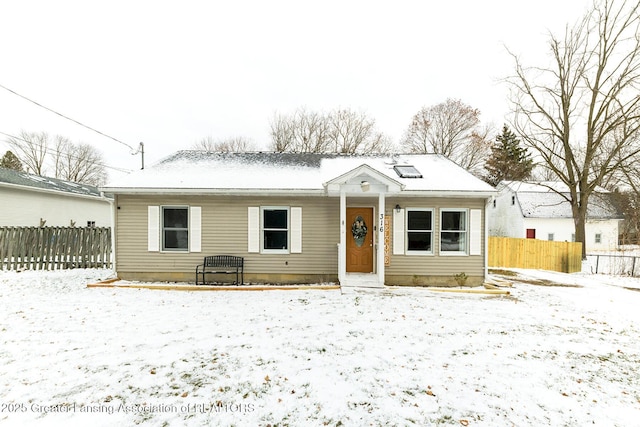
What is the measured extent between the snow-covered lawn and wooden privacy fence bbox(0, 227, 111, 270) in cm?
304

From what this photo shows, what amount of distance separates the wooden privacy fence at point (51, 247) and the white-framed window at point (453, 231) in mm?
11599

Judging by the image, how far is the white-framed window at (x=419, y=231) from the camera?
8.43m

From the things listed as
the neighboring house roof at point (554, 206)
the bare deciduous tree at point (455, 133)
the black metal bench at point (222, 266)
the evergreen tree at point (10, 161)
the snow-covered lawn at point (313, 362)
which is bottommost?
the snow-covered lawn at point (313, 362)

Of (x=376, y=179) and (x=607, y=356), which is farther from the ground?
(x=376, y=179)

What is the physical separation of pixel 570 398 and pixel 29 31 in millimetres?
19553

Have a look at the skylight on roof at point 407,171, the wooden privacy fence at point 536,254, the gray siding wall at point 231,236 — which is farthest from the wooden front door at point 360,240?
the wooden privacy fence at point 536,254

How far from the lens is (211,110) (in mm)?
29188

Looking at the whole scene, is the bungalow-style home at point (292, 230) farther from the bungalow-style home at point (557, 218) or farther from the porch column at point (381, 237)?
the bungalow-style home at point (557, 218)

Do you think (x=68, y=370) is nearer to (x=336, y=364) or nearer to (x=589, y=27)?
(x=336, y=364)

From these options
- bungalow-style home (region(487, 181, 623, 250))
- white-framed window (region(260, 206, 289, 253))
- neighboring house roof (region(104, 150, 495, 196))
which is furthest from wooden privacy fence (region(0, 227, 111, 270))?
bungalow-style home (region(487, 181, 623, 250))

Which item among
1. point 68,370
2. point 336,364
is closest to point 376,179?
point 336,364

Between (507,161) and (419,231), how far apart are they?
2919 cm

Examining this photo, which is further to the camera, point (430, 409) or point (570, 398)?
point (570, 398)

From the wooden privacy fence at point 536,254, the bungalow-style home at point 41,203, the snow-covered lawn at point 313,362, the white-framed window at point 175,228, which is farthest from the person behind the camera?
the bungalow-style home at point 41,203
